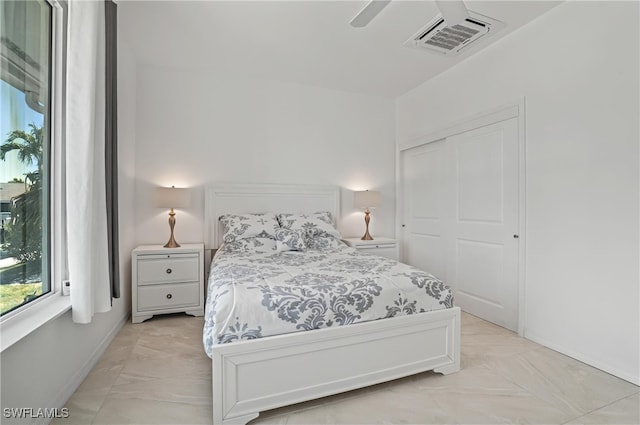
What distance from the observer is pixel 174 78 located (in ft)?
10.9

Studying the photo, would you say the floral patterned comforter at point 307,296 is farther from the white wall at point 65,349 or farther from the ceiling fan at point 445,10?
the ceiling fan at point 445,10

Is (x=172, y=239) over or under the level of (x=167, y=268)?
over

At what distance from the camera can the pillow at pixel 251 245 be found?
9.55 ft

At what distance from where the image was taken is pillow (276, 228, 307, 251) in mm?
2930

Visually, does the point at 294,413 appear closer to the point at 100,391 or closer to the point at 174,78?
the point at 100,391

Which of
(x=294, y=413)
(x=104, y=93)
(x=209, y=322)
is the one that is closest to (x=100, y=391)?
(x=209, y=322)

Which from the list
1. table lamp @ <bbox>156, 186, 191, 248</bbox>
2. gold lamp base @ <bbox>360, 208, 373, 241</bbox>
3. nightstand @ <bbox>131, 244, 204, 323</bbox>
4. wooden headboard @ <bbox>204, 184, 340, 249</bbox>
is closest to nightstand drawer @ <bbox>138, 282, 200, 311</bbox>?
nightstand @ <bbox>131, 244, 204, 323</bbox>

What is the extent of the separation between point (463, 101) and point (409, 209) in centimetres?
146

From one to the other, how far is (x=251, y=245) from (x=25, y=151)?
5.83 feet

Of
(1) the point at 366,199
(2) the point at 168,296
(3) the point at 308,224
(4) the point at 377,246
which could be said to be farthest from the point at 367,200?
(2) the point at 168,296

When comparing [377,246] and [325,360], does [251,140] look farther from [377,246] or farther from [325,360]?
[325,360]

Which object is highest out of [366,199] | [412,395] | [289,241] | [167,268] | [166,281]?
[366,199]

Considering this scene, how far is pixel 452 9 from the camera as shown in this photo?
66.7 inches

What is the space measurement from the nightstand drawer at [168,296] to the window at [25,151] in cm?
118
